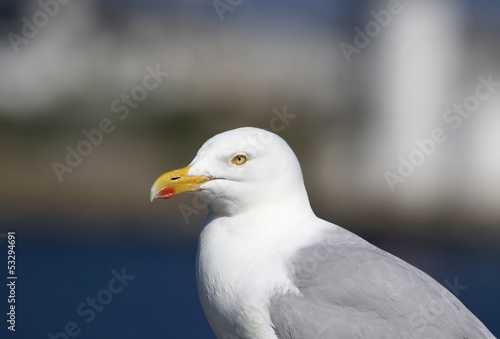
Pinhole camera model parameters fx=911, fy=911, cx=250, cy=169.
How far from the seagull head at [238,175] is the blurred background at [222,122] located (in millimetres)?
3789

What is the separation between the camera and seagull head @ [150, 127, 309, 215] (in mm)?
2916

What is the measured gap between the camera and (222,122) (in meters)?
10.4

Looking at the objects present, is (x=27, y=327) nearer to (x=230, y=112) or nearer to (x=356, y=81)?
(x=230, y=112)

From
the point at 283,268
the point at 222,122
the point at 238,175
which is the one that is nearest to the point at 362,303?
the point at 283,268

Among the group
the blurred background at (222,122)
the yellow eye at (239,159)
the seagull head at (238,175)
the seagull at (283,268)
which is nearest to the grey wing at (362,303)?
the seagull at (283,268)

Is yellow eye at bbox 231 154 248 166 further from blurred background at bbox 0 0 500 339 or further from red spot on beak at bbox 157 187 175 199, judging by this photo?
blurred background at bbox 0 0 500 339

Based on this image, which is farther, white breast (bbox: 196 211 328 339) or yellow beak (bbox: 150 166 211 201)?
yellow beak (bbox: 150 166 211 201)

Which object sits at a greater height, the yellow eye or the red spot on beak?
the yellow eye

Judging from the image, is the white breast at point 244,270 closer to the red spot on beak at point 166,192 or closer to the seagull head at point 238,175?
the seagull head at point 238,175

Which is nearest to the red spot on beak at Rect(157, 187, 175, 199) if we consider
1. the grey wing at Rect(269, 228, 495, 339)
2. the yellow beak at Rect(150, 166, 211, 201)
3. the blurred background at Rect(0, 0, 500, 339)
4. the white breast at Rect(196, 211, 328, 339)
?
the yellow beak at Rect(150, 166, 211, 201)

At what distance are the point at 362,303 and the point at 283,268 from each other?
26 cm

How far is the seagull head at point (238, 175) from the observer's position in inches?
115

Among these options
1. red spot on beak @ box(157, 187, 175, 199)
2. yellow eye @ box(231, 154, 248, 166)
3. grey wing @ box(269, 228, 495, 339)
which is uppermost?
yellow eye @ box(231, 154, 248, 166)

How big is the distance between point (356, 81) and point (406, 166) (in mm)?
1847
